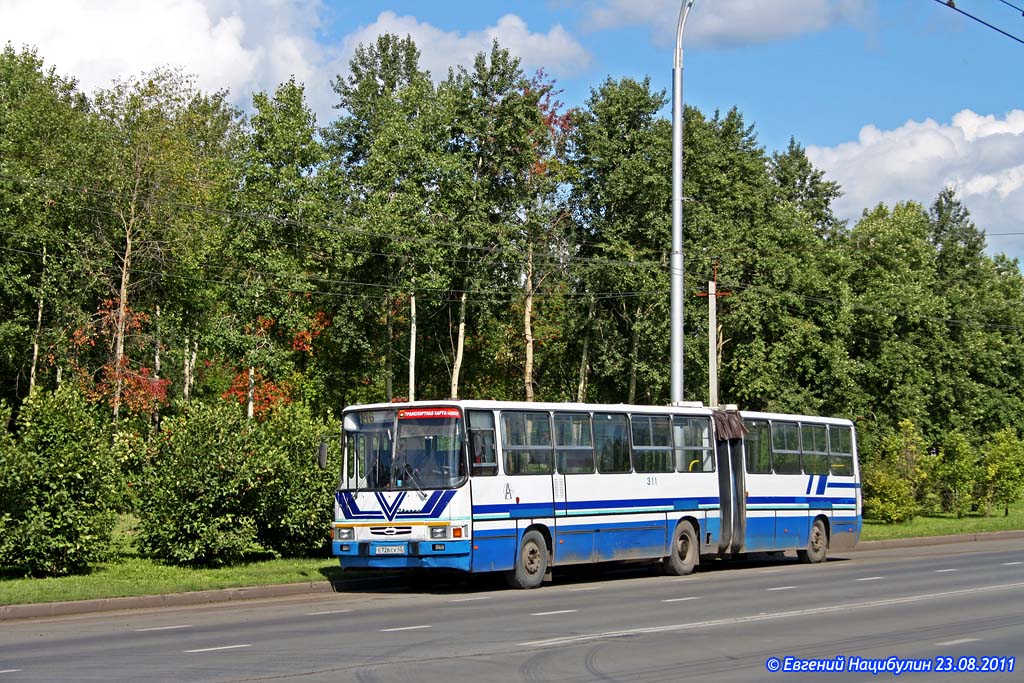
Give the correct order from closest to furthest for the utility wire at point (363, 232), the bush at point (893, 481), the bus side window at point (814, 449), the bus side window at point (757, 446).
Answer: the bus side window at point (757, 446) < the bus side window at point (814, 449) < the bush at point (893, 481) < the utility wire at point (363, 232)

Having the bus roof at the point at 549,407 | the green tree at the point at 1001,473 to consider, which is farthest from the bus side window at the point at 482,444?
the green tree at the point at 1001,473

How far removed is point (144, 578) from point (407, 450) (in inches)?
183

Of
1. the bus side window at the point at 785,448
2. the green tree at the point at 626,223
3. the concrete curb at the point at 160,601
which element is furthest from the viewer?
the green tree at the point at 626,223

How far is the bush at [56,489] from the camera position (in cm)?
1961

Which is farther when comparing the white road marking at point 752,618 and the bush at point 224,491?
the bush at point 224,491

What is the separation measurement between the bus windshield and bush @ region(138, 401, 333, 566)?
224cm

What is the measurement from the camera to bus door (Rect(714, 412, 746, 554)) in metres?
25.7

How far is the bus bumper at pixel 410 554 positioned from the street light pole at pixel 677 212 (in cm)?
863

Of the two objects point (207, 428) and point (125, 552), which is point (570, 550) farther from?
point (125, 552)

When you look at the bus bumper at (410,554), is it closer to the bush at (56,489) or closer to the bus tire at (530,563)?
the bus tire at (530,563)

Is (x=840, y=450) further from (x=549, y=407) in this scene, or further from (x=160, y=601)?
(x=160, y=601)

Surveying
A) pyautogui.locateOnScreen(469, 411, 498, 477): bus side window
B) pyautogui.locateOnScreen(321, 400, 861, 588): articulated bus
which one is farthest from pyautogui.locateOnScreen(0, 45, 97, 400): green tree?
pyautogui.locateOnScreen(469, 411, 498, 477): bus side window

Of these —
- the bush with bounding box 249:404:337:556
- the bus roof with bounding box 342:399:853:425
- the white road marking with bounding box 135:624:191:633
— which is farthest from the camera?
the bush with bounding box 249:404:337:556

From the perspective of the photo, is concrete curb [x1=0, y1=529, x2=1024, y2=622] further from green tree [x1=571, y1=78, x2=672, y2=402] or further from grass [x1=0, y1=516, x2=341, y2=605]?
green tree [x1=571, y1=78, x2=672, y2=402]
